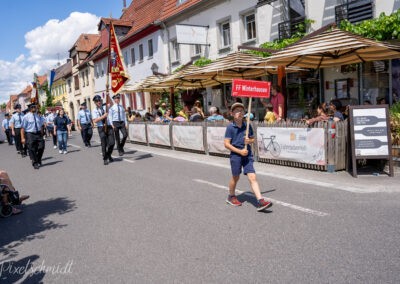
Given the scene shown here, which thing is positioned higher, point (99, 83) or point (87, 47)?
point (87, 47)

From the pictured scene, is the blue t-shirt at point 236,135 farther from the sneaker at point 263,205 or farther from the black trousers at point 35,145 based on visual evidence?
the black trousers at point 35,145

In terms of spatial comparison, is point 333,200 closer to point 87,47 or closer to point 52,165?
point 52,165

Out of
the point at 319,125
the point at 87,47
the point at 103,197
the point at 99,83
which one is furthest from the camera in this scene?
the point at 87,47

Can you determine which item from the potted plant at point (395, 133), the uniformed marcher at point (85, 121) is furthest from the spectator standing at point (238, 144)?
the uniformed marcher at point (85, 121)

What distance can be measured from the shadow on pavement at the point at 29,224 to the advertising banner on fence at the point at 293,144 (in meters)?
5.06

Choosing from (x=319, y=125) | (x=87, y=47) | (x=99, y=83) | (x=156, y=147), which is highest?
(x=87, y=47)

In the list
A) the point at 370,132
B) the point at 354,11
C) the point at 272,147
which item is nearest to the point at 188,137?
the point at 272,147

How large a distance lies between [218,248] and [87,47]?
48.5m

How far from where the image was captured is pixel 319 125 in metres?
8.50

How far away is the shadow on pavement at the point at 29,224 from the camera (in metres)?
4.98

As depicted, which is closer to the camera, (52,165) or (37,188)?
(37,188)

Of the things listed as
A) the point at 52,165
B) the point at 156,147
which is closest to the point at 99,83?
the point at 156,147

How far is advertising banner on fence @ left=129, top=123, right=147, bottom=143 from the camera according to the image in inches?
674

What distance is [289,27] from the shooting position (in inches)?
648
